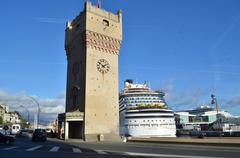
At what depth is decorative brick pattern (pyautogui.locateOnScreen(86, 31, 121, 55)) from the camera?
47.8m

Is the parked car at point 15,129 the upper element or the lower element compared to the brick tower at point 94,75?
lower

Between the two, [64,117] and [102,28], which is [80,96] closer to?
[64,117]

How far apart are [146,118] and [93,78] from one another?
83.1 feet

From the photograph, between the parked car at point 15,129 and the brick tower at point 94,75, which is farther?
the parked car at point 15,129

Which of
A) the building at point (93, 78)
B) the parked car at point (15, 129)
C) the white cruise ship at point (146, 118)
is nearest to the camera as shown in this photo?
the building at point (93, 78)

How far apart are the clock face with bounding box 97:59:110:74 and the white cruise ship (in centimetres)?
2279

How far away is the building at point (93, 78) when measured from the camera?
45.7 m

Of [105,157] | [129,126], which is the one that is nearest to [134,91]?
[129,126]

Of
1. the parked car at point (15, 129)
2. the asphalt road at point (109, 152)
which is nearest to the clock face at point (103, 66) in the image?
the parked car at point (15, 129)

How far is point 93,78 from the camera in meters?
47.2

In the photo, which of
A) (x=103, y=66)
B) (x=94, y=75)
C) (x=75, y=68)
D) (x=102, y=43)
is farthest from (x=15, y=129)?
(x=102, y=43)

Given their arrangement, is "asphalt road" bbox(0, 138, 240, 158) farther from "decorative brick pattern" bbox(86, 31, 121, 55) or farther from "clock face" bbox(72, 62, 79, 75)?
"clock face" bbox(72, 62, 79, 75)

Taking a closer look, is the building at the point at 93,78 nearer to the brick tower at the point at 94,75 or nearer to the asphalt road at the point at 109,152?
the brick tower at the point at 94,75

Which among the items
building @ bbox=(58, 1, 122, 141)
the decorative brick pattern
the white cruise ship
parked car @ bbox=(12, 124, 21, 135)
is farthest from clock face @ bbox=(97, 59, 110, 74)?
parked car @ bbox=(12, 124, 21, 135)
